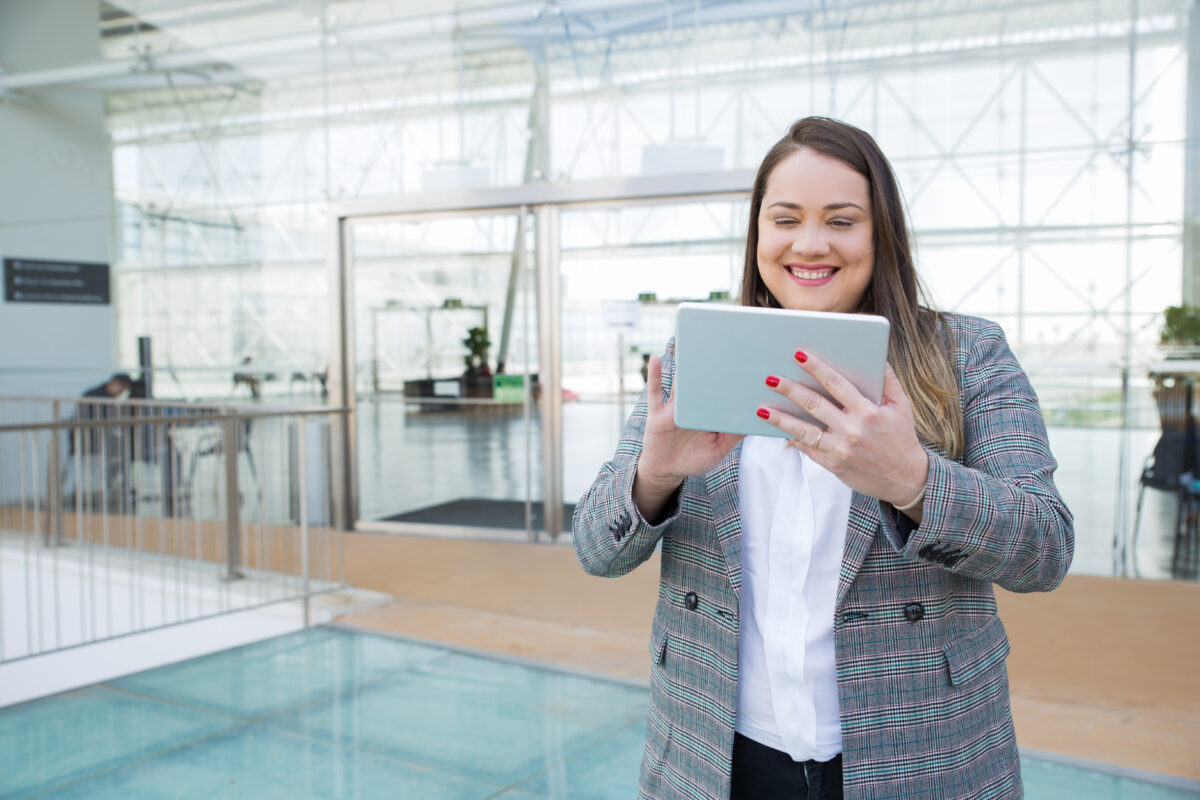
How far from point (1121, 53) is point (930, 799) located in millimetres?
4749

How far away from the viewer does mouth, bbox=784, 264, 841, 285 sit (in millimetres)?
999

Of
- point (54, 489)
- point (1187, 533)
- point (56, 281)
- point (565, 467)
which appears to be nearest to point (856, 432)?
point (1187, 533)

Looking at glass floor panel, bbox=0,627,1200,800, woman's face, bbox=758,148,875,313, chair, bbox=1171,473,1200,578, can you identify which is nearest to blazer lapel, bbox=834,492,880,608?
woman's face, bbox=758,148,875,313

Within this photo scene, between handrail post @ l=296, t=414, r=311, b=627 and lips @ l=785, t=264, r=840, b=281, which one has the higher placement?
lips @ l=785, t=264, r=840, b=281

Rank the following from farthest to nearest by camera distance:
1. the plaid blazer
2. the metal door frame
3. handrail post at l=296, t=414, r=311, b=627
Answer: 1. the metal door frame
2. handrail post at l=296, t=414, r=311, b=627
3. the plaid blazer

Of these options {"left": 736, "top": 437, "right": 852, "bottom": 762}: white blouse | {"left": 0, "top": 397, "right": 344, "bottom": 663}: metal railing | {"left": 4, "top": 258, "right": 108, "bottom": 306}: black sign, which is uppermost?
{"left": 4, "top": 258, "right": 108, "bottom": 306}: black sign

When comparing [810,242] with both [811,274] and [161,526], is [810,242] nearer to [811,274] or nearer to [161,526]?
[811,274]

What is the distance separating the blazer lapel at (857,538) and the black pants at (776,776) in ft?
0.60

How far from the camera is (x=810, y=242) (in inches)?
38.2

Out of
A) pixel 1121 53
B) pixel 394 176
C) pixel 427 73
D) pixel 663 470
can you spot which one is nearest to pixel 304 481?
pixel 394 176

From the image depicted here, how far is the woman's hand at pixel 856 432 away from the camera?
0.75 meters

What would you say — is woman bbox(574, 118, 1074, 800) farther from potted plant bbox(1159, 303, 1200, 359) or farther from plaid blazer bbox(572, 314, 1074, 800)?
potted plant bbox(1159, 303, 1200, 359)

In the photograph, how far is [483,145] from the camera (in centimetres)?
587

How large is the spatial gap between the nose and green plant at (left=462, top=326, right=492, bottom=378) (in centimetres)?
490
